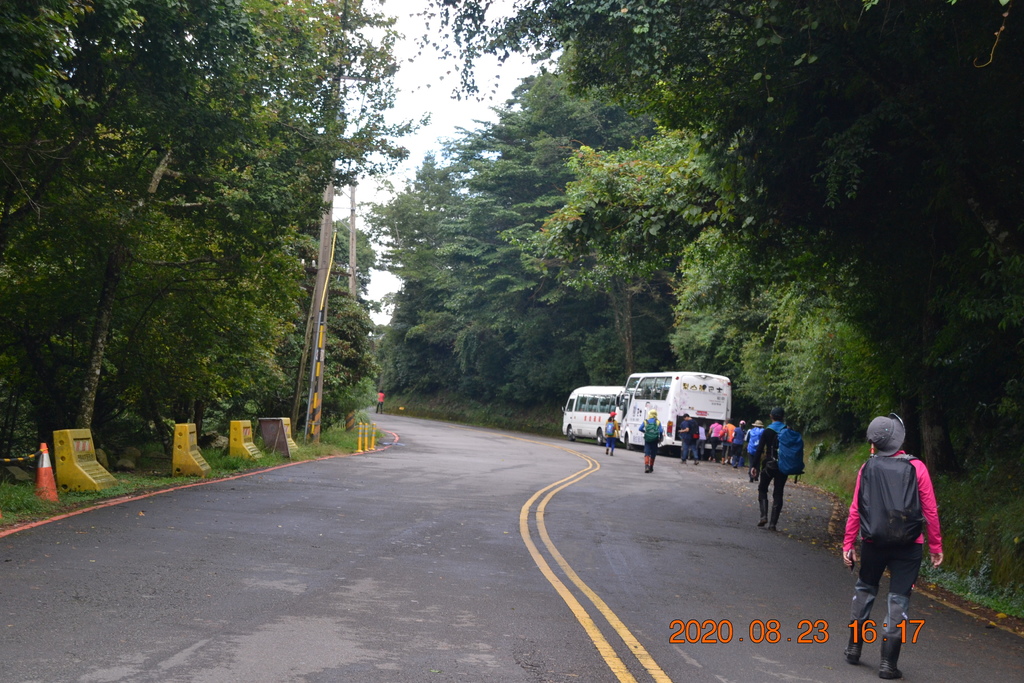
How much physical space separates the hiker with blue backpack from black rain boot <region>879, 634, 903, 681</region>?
25.1 ft

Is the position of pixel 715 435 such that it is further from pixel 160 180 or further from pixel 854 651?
pixel 854 651

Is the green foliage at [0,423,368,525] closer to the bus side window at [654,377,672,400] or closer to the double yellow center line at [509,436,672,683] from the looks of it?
the double yellow center line at [509,436,672,683]

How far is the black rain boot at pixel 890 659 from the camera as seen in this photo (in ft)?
21.2

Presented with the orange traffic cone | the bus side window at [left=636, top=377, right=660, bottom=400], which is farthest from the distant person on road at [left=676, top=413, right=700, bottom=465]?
the orange traffic cone

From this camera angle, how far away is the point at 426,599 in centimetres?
810

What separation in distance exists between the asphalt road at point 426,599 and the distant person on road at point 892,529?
13.3 inches

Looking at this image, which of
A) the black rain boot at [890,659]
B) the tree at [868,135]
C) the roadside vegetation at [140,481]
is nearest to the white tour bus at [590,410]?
the roadside vegetation at [140,481]

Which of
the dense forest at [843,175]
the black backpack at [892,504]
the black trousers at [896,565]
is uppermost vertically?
the dense forest at [843,175]

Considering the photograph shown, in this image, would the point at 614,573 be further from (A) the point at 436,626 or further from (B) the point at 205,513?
(B) the point at 205,513

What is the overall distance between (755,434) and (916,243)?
968 centimetres

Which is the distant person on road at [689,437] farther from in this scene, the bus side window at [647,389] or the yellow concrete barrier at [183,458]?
the yellow concrete barrier at [183,458]

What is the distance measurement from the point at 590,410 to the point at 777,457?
33.2 meters

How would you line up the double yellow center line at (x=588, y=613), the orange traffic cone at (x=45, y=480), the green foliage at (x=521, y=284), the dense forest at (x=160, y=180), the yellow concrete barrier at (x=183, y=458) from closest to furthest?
the double yellow center line at (x=588, y=613)
the orange traffic cone at (x=45, y=480)
the dense forest at (x=160, y=180)
the yellow concrete barrier at (x=183, y=458)
the green foliage at (x=521, y=284)

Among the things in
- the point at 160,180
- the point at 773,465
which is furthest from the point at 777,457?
the point at 160,180
